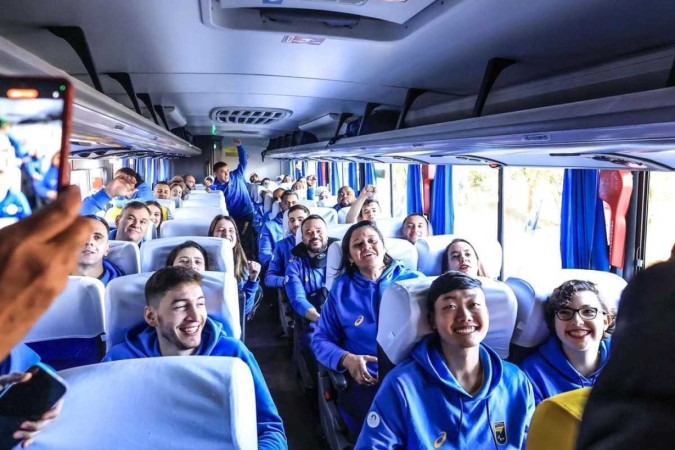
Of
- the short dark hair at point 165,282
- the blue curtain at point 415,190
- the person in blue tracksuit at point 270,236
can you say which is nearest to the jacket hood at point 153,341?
the short dark hair at point 165,282

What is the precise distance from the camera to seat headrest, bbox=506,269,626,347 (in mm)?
2844

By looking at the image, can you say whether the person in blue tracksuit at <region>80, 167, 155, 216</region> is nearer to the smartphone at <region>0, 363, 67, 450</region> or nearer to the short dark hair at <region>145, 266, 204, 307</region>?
the short dark hair at <region>145, 266, 204, 307</region>

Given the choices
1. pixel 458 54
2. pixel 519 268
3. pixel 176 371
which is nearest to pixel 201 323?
pixel 176 371

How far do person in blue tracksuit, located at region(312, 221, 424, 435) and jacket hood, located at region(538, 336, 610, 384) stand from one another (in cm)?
100

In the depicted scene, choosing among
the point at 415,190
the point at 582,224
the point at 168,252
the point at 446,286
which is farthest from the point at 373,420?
the point at 415,190

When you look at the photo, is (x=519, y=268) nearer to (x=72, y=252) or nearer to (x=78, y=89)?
A: (x=78, y=89)

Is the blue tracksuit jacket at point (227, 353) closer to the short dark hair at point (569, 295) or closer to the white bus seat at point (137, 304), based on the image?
the white bus seat at point (137, 304)

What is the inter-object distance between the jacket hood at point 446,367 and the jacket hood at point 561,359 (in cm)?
50

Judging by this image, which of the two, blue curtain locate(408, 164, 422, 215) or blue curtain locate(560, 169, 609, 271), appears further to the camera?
blue curtain locate(408, 164, 422, 215)

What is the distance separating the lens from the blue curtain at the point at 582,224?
13.8 feet

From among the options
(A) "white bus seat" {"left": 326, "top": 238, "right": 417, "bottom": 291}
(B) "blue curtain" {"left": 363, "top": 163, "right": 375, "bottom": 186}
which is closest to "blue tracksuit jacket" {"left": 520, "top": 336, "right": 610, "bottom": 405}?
(A) "white bus seat" {"left": 326, "top": 238, "right": 417, "bottom": 291}

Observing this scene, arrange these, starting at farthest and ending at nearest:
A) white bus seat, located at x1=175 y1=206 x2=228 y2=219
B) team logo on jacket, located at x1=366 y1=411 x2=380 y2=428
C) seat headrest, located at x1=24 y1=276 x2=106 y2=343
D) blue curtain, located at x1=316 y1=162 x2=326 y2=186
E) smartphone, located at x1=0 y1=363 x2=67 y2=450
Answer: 1. blue curtain, located at x1=316 y1=162 x2=326 y2=186
2. white bus seat, located at x1=175 y1=206 x2=228 y2=219
3. seat headrest, located at x1=24 y1=276 x2=106 y2=343
4. team logo on jacket, located at x1=366 y1=411 x2=380 y2=428
5. smartphone, located at x1=0 y1=363 x2=67 y2=450

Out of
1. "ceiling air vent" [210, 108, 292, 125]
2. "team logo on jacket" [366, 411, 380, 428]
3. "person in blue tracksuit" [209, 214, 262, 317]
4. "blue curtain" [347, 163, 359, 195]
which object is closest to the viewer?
"team logo on jacket" [366, 411, 380, 428]

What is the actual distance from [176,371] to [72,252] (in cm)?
117
